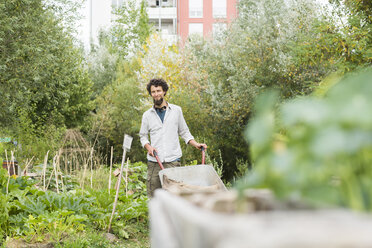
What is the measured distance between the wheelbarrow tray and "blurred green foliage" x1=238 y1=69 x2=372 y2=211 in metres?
3.21

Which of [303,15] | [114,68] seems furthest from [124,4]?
[303,15]

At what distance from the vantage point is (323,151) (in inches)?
26.7

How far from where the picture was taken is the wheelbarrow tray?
13.1ft

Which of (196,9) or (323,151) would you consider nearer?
(323,151)

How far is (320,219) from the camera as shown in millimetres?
686

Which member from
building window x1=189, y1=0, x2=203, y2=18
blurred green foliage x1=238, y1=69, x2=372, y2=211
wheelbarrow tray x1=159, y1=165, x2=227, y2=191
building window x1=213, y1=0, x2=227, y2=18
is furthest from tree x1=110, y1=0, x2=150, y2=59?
blurred green foliage x1=238, y1=69, x2=372, y2=211

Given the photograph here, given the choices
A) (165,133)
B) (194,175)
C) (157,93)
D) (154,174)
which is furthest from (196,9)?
(194,175)

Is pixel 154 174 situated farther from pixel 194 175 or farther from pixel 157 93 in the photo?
pixel 157 93

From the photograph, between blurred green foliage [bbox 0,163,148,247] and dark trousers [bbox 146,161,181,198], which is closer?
blurred green foliage [bbox 0,163,148,247]

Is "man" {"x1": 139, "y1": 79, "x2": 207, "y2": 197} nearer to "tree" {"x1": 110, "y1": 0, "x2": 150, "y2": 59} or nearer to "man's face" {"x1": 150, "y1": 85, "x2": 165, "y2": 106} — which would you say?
"man's face" {"x1": 150, "y1": 85, "x2": 165, "y2": 106}

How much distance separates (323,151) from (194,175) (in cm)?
344

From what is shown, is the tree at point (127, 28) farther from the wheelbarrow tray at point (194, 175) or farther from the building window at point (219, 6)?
the wheelbarrow tray at point (194, 175)

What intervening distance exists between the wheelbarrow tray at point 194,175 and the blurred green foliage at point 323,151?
3212mm

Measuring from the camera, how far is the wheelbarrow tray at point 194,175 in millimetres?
3986
